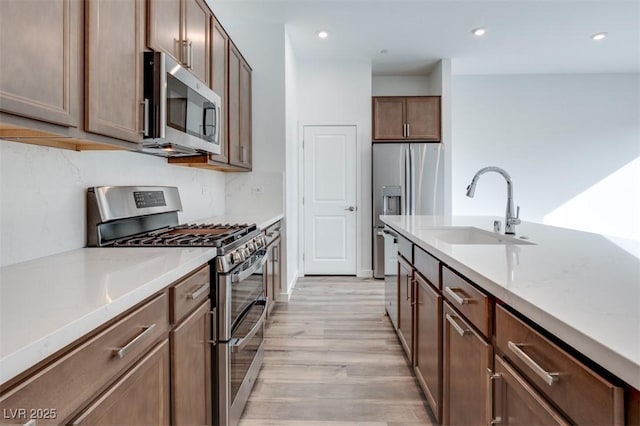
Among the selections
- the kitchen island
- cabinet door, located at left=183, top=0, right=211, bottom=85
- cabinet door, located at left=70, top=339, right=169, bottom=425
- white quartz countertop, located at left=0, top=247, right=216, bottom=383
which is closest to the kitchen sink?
the kitchen island

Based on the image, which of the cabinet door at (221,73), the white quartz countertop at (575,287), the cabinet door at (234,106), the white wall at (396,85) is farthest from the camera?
the white wall at (396,85)

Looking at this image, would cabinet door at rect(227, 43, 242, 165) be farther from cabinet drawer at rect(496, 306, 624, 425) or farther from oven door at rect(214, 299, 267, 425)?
cabinet drawer at rect(496, 306, 624, 425)

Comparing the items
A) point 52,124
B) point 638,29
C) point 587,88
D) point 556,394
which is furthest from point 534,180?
point 52,124

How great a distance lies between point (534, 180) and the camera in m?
5.40

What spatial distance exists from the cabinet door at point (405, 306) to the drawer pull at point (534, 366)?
118 cm

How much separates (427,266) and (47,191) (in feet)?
5.33

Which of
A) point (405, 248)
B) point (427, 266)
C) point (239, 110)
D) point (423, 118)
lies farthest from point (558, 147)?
point (427, 266)

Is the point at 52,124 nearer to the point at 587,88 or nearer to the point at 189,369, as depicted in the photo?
the point at 189,369

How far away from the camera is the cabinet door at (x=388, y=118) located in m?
4.75

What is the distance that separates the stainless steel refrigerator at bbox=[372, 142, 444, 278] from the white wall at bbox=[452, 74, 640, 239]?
0.92 meters

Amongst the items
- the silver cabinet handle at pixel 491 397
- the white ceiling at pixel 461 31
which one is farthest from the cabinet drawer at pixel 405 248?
the white ceiling at pixel 461 31

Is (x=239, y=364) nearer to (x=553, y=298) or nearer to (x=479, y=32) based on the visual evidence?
(x=553, y=298)

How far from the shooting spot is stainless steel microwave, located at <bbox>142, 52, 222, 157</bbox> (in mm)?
1649

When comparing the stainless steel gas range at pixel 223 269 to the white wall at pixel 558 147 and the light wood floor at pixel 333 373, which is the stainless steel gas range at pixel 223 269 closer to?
the light wood floor at pixel 333 373
